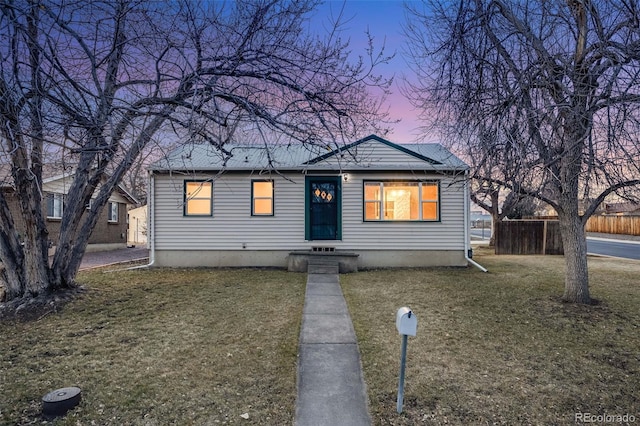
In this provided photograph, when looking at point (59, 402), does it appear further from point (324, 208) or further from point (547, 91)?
point (324, 208)

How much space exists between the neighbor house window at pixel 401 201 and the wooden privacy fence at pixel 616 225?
19550 millimetres

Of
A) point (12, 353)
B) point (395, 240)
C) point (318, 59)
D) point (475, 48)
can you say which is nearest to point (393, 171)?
point (395, 240)

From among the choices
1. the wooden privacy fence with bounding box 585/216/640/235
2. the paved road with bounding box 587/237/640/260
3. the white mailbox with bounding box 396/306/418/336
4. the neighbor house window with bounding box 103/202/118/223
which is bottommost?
the paved road with bounding box 587/237/640/260

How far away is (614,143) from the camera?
195 inches

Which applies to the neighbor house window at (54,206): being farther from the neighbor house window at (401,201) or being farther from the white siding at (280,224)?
the neighbor house window at (401,201)

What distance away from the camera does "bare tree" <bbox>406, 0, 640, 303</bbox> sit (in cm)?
500

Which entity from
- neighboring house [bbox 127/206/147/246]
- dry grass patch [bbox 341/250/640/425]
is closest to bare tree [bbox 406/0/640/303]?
dry grass patch [bbox 341/250/640/425]

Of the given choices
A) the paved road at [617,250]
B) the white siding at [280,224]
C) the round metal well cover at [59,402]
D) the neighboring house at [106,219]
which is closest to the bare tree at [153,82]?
the round metal well cover at [59,402]

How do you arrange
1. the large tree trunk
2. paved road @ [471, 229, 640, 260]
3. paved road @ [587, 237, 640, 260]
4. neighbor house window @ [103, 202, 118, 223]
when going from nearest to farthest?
the large tree trunk, paved road @ [587, 237, 640, 260], paved road @ [471, 229, 640, 260], neighbor house window @ [103, 202, 118, 223]

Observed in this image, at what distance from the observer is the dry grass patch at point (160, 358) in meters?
3.29

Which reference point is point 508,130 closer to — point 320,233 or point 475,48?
point 475,48

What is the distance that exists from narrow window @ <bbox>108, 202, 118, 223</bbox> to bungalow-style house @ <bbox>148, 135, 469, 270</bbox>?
9.56m

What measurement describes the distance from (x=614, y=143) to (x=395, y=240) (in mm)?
6853

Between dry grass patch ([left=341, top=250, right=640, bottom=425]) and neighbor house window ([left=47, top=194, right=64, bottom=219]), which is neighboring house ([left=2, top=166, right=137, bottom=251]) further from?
dry grass patch ([left=341, top=250, right=640, bottom=425])
